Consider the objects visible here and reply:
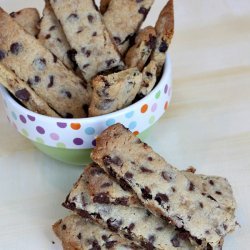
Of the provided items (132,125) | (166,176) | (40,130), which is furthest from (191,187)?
(40,130)

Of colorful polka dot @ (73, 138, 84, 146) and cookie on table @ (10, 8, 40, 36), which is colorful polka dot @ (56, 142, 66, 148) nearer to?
colorful polka dot @ (73, 138, 84, 146)

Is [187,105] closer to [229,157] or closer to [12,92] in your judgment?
[229,157]

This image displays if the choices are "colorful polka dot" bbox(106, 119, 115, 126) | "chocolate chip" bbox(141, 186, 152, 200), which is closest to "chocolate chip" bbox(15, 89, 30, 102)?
"colorful polka dot" bbox(106, 119, 115, 126)

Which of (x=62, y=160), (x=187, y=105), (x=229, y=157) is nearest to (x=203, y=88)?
(x=187, y=105)

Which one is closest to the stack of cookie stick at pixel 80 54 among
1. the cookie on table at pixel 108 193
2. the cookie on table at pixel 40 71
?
the cookie on table at pixel 40 71

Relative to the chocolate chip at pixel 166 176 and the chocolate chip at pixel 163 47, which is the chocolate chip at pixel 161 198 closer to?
the chocolate chip at pixel 166 176
